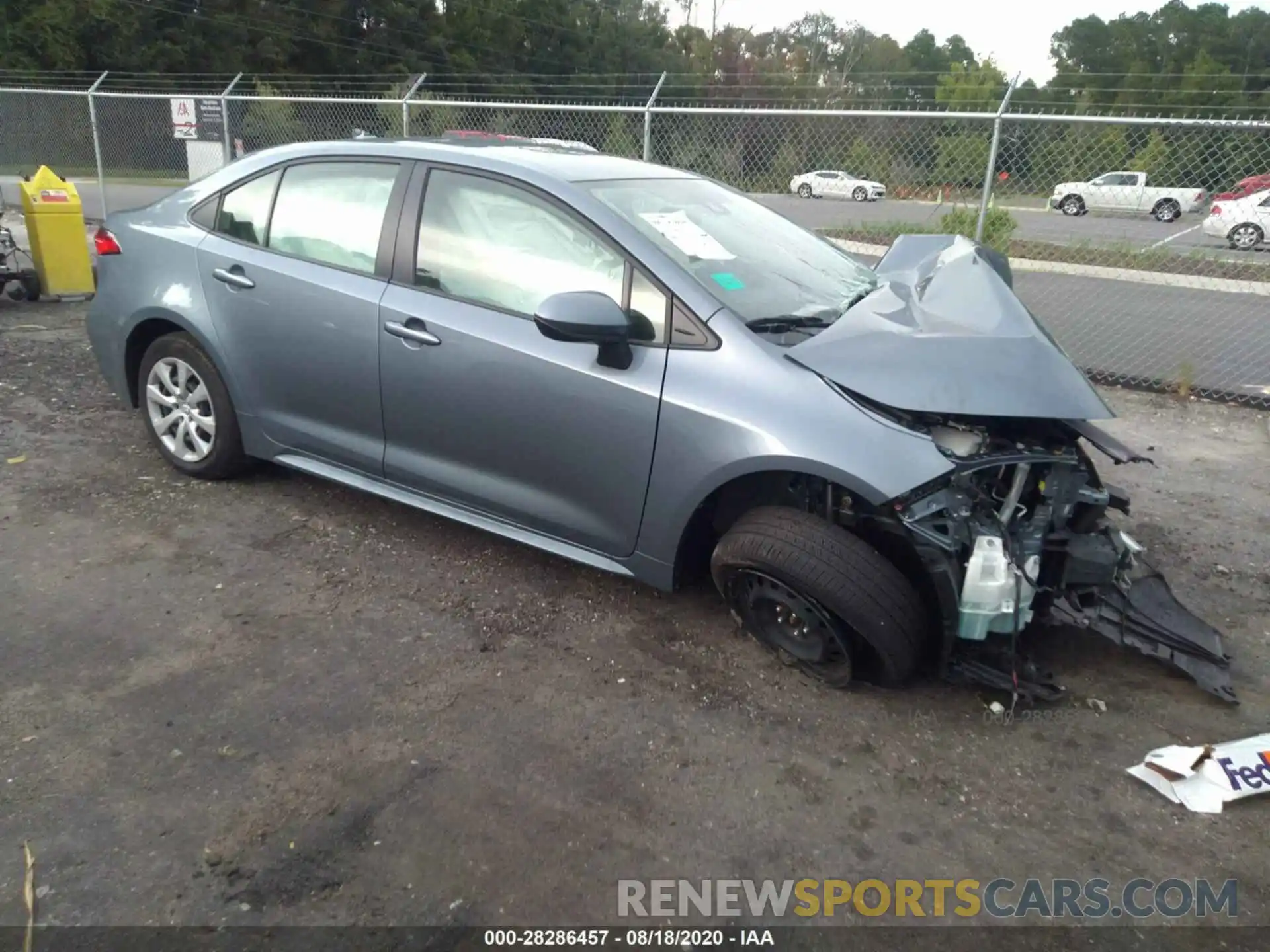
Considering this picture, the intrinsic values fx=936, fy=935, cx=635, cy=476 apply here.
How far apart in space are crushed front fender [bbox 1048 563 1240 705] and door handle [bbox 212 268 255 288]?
3.44 metres

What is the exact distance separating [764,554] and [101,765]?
203cm

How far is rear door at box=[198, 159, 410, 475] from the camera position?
3.77 m

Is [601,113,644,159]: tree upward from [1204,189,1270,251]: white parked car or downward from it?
upward

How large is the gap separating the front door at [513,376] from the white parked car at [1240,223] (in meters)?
11.2

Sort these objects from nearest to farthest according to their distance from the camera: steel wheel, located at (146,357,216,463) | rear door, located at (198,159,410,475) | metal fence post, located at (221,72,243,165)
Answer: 1. rear door, located at (198,159,410,475)
2. steel wheel, located at (146,357,216,463)
3. metal fence post, located at (221,72,243,165)

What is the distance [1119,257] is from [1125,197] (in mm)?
1852

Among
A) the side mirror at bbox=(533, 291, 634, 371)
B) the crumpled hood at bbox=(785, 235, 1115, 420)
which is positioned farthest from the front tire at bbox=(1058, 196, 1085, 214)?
the side mirror at bbox=(533, 291, 634, 371)

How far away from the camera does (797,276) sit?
3703mm

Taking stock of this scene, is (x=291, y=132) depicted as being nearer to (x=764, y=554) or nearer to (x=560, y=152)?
(x=560, y=152)

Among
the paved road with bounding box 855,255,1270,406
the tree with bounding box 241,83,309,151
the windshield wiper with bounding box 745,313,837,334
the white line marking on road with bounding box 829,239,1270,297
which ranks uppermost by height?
the windshield wiper with bounding box 745,313,837,334

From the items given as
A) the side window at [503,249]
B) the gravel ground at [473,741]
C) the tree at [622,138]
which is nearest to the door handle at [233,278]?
the side window at [503,249]

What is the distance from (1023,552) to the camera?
2922mm

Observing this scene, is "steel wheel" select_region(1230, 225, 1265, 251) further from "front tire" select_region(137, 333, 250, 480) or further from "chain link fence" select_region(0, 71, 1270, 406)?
"front tire" select_region(137, 333, 250, 480)

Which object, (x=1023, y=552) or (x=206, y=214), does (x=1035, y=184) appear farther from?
(x=206, y=214)
